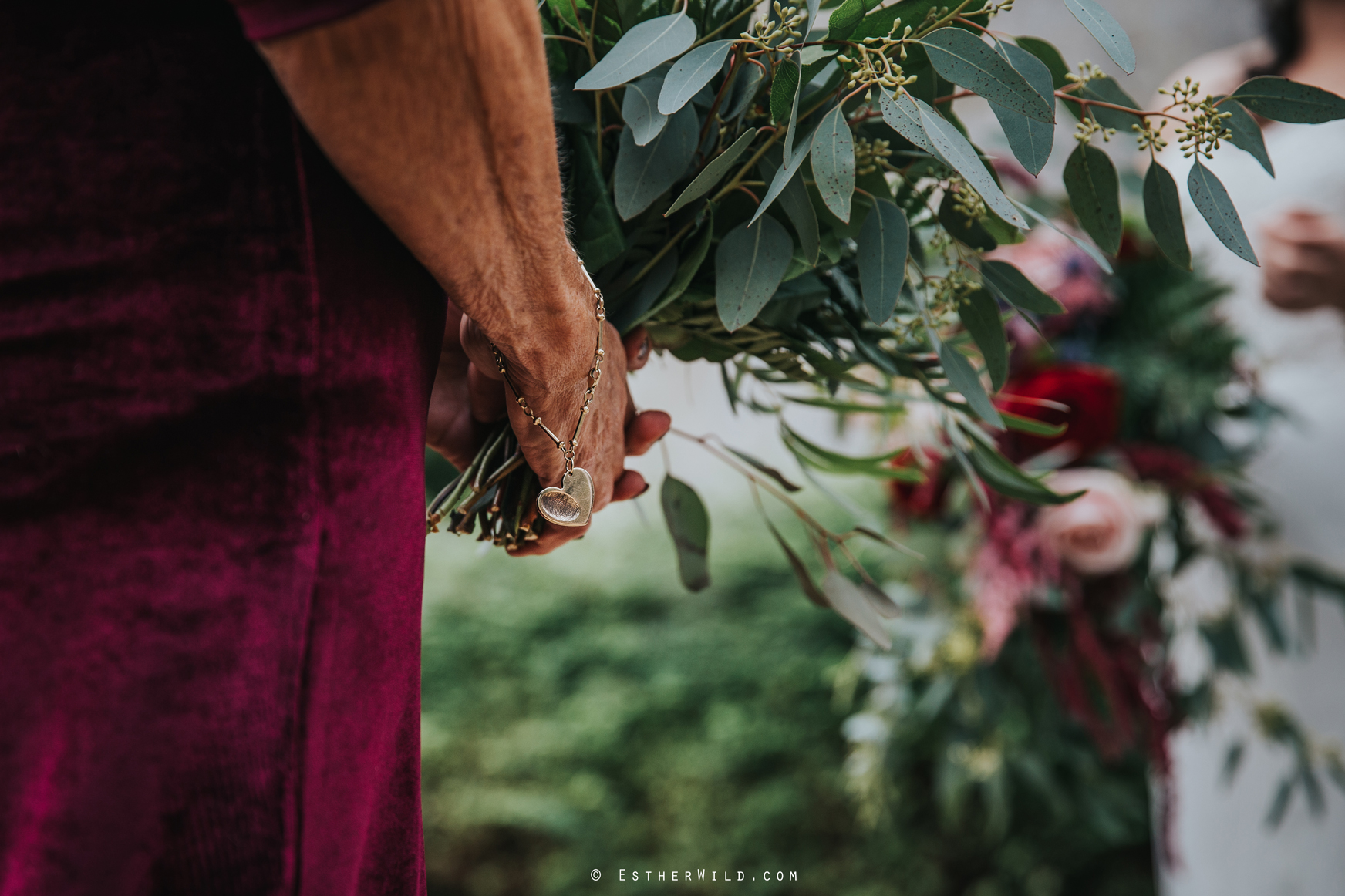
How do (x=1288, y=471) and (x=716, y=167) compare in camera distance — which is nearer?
(x=716, y=167)

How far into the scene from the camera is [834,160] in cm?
38

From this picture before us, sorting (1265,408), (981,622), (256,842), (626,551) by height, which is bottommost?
(626,551)

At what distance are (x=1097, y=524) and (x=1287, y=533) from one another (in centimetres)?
50

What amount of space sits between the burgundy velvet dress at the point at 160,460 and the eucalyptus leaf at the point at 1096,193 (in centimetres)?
41

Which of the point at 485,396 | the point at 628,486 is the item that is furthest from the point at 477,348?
the point at 628,486

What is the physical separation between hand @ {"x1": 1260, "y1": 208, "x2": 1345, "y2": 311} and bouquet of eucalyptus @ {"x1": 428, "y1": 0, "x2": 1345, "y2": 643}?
0.88 metres

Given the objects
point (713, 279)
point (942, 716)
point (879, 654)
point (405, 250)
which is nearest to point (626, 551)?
point (879, 654)

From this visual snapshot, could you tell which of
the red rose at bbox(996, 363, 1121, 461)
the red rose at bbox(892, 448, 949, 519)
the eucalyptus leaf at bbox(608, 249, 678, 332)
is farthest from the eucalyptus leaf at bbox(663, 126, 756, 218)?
the red rose at bbox(892, 448, 949, 519)

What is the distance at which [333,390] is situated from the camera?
0.33 meters

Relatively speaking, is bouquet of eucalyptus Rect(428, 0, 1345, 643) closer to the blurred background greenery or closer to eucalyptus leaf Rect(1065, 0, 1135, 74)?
eucalyptus leaf Rect(1065, 0, 1135, 74)

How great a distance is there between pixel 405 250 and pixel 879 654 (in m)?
1.23

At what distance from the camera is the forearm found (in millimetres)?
279

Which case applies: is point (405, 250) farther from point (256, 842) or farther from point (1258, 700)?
point (1258, 700)

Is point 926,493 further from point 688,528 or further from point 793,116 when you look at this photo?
point 793,116
